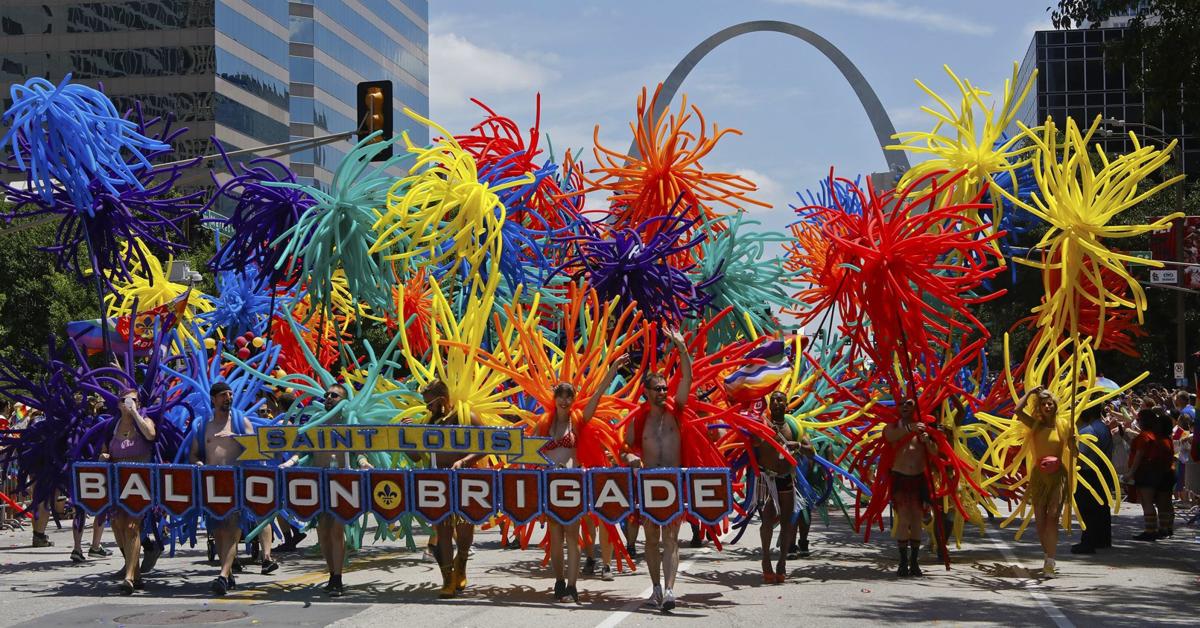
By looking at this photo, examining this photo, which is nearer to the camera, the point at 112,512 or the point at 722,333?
the point at 112,512

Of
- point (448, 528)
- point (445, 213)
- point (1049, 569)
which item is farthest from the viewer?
point (445, 213)

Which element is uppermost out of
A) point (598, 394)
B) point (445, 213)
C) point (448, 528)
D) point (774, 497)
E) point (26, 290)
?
point (26, 290)

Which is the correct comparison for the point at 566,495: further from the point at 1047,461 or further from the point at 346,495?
the point at 1047,461

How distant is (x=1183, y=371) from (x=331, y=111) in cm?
6642

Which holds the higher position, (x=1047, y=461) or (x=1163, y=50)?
(x=1163, y=50)

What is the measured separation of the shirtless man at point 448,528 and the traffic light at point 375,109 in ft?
17.2

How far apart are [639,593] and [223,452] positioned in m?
3.92

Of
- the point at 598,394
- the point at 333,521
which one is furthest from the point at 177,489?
the point at 598,394

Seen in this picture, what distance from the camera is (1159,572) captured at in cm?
1404

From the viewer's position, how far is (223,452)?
41.4 feet

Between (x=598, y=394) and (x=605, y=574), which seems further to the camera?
(x=605, y=574)

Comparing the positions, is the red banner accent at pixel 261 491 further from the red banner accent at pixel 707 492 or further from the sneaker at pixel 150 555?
the red banner accent at pixel 707 492

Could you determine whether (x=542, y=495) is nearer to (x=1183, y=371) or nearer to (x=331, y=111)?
(x=1183, y=371)

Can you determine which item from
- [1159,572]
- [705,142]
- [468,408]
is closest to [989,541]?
[1159,572]
